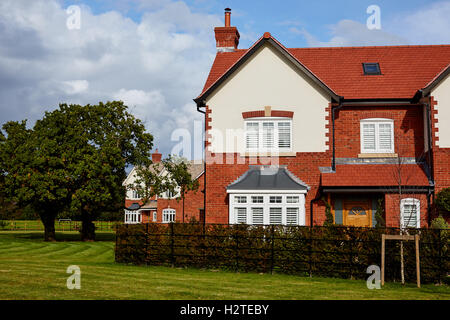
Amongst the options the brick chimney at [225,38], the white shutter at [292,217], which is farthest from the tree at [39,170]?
the white shutter at [292,217]

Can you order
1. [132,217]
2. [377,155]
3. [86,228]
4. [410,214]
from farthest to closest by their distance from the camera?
[132,217] → [86,228] → [377,155] → [410,214]

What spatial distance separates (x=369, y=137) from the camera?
2309 cm

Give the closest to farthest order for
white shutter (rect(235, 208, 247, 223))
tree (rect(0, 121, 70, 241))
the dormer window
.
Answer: white shutter (rect(235, 208, 247, 223))
the dormer window
tree (rect(0, 121, 70, 241))

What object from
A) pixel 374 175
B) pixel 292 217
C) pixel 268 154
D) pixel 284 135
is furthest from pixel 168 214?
pixel 374 175

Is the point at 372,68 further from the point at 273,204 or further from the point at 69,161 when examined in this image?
the point at 69,161

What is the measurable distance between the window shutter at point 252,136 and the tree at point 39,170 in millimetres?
22130

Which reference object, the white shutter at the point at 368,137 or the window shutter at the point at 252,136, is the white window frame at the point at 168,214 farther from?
the white shutter at the point at 368,137

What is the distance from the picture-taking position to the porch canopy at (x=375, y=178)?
2114 cm

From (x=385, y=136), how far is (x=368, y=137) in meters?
0.78

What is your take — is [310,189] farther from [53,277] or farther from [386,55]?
[53,277]

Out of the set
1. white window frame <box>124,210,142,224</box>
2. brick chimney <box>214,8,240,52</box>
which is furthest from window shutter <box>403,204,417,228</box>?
white window frame <box>124,210,142,224</box>

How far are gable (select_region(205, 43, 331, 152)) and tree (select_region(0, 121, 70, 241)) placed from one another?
70.2 feet

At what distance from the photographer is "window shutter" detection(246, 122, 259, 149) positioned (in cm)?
2280

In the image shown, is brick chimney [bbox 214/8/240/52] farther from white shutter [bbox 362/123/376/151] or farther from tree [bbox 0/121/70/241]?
tree [bbox 0/121/70/241]
